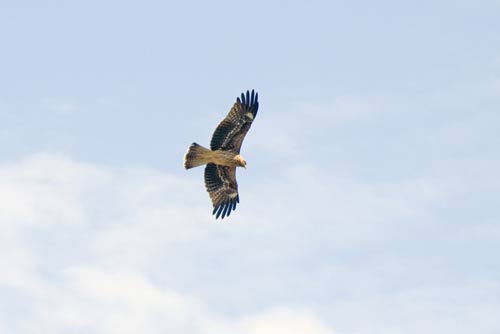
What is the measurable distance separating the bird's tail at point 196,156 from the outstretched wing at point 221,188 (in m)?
1.92

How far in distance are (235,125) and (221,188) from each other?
11.0ft

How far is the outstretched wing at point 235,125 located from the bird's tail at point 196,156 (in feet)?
1.98

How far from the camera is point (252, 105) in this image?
54188 millimetres

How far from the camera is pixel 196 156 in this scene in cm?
5328

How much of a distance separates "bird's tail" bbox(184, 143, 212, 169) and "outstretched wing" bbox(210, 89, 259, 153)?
0.60 m

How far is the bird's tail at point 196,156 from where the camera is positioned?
5300 cm

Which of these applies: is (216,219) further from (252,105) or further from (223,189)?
(252,105)

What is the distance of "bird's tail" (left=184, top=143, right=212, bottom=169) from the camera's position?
53.0m

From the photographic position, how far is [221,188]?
5597 cm

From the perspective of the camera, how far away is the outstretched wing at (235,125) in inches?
2130

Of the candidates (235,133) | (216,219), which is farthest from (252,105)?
(216,219)

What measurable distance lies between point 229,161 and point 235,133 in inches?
48.7

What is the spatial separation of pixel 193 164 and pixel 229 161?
1749 mm

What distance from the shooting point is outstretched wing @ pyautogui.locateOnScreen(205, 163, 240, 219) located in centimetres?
5566
